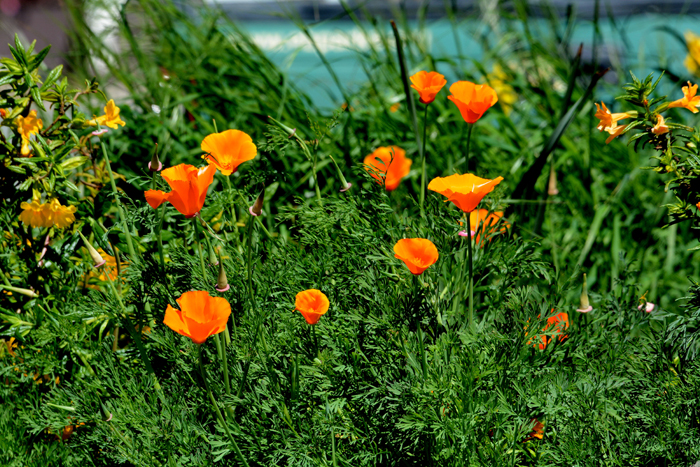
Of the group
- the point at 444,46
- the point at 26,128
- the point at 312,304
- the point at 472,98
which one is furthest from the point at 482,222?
the point at 444,46

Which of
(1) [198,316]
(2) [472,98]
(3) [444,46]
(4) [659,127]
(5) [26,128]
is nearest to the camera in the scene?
(1) [198,316]

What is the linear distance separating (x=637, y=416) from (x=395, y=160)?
0.90 m

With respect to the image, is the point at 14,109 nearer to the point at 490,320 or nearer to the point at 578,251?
the point at 490,320

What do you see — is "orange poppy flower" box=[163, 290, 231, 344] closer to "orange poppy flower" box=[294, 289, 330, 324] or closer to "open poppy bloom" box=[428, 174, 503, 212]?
"orange poppy flower" box=[294, 289, 330, 324]

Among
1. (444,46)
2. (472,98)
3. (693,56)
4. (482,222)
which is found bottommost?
(444,46)

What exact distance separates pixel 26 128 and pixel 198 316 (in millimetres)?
908

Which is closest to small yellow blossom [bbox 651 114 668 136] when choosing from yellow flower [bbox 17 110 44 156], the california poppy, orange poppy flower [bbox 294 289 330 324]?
the california poppy

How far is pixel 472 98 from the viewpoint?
133 cm

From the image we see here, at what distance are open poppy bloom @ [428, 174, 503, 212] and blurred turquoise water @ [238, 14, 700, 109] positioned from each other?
1619 mm

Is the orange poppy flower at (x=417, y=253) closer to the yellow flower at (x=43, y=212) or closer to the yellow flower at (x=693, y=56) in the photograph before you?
the yellow flower at (x=43, y=212)

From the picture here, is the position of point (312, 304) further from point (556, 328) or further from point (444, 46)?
point (444, 46)

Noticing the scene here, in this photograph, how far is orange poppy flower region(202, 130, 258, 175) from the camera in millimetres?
1245

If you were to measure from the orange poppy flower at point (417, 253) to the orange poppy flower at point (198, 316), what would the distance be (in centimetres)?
33

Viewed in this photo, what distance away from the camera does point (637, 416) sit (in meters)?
1.19
